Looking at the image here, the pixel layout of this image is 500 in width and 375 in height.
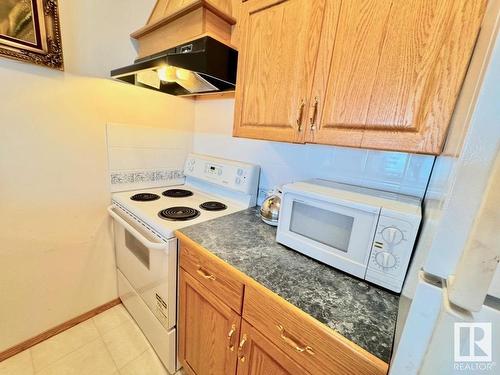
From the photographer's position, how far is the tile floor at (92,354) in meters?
1.27

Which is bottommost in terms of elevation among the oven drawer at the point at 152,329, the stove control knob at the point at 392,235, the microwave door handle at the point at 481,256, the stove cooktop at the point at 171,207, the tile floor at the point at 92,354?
the tile floor at the point at 92,354

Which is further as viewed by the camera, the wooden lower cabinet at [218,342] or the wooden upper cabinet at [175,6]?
the wooden upper cabinet at [175,6]

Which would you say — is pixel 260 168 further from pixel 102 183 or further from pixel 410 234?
pixel 102 183

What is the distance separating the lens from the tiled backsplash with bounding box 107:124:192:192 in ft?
4.93

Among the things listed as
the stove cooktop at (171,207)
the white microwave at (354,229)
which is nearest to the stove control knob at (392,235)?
the white microwave at (354,229)

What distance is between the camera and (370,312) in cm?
64

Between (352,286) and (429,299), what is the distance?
509 mm

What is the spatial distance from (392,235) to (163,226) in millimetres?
979

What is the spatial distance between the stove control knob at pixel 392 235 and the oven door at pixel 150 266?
2.96 ft

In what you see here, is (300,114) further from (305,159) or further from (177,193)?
(177,193)

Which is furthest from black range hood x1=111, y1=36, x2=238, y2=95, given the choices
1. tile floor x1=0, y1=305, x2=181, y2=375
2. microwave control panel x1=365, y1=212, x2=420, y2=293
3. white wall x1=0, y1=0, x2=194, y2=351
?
tile floor x1=0, y1=305, x2=181, y2=375

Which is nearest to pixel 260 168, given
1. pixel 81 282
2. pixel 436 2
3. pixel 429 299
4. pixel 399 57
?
pixel 399 57

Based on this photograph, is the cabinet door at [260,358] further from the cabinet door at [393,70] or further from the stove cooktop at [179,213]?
the cabinet door at [393,70]

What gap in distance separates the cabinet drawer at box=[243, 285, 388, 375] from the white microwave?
287mm
